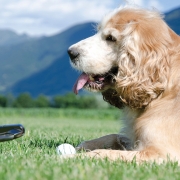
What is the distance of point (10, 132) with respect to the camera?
3.83m

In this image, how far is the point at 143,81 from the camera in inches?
170

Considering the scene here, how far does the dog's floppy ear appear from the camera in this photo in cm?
428

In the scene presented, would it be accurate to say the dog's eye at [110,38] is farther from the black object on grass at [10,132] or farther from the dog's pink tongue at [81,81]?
the black object on grass at [10,132]

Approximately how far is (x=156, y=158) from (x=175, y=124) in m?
0.45

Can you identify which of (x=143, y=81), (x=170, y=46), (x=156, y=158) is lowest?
(x=156, y=158)

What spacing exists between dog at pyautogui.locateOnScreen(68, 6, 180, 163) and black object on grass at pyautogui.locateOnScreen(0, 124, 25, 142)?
0.68 meters

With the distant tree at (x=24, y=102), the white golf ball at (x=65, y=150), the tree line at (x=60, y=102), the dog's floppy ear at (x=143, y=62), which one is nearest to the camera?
the white golf ball at (x=65, y=150)

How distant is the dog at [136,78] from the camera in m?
3.96

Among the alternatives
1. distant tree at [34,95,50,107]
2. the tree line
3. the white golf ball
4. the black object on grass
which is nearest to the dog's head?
the white golf ball

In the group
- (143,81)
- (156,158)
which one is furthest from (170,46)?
(156,158)

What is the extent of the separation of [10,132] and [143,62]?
1.50m

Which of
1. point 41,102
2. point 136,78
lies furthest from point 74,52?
point 41,102

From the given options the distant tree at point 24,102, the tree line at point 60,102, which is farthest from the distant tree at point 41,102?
the distant tree at point 24,102

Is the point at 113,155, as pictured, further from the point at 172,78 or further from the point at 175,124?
the point at 172,78
